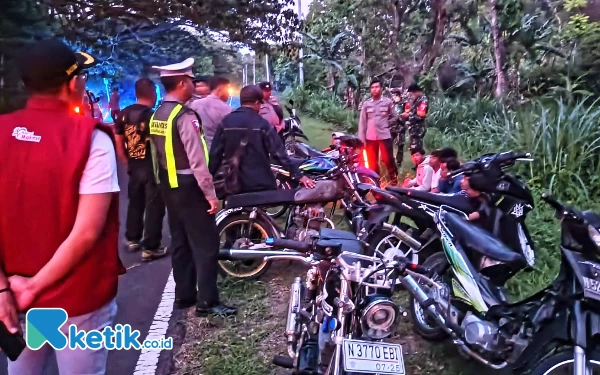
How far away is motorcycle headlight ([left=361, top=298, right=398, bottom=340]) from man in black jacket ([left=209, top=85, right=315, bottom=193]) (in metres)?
2.96

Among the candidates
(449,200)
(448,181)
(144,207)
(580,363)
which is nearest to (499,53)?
(448,181)

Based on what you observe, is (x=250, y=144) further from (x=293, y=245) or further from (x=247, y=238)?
(x=293, y=245)

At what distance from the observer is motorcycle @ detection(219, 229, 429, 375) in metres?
2.44

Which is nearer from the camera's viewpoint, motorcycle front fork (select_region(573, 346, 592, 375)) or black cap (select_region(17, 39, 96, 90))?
black cap (select_region(17, 39, 96, 90))

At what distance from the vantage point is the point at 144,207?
6496 millimetres

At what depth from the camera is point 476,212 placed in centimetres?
423

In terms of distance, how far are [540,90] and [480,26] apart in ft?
18.5

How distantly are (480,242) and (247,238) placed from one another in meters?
2.39

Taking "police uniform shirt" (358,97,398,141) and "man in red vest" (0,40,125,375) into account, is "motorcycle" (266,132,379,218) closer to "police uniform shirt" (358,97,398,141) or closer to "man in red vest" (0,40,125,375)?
"police uniform shirt" (358,97,398,141)

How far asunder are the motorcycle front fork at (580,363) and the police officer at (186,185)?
2655 mm

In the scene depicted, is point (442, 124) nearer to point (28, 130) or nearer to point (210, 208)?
point (210, 208)

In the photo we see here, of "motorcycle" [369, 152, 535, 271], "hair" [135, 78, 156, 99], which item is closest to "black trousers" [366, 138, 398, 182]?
"hair" [135, 78, 156, 99]

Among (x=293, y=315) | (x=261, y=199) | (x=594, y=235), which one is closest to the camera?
(x=594, y=235)

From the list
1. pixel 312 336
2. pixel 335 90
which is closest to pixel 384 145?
pixel 312 336
